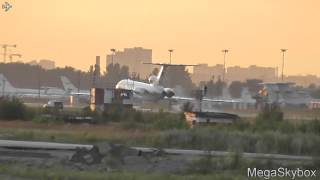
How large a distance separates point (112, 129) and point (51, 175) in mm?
24909

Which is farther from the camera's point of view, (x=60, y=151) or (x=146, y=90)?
(x=146, y=90)

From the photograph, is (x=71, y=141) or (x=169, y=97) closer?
(x=71, y=141)

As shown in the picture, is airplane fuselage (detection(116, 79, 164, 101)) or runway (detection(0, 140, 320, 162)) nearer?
runway (detection(0, 140, 320, 162))

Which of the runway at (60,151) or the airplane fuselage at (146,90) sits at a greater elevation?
the airplane fuselage at (146,90)

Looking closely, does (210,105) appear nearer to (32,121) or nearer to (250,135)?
(32,121)

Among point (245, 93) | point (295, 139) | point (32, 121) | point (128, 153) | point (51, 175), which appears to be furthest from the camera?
point (245, 93)

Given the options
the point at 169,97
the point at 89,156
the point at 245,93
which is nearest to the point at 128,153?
the point at 89,156

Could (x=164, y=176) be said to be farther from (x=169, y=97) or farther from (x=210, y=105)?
(x=210, y=105)

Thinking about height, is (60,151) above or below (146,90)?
below

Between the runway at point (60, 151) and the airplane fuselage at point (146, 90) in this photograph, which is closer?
the runway at point (60, 151)

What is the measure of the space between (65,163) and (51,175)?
3.53 m

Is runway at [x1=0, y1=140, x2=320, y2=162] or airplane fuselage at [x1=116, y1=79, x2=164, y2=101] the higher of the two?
airplane fuselage at [x1=116, y1=79, x2=164, y2=101]

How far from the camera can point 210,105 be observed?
104688mm

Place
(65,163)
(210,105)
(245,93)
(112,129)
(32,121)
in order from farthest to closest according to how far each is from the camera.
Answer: (245,93) → (210,105) → (32,121) → (112,129) → (65,163)
